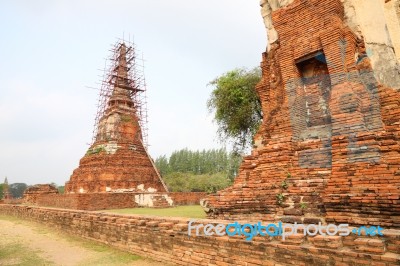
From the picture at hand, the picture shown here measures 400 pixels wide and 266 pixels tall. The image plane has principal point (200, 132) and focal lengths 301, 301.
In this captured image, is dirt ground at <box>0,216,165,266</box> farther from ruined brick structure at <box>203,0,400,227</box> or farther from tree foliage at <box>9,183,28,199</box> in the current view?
tree foliage at <box>9,183,28,199</box>

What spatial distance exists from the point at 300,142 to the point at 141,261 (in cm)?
356

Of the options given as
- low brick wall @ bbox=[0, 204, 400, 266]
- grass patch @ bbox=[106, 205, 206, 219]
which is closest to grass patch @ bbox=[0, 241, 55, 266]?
low brick wall @ bbox=[0, 204, 400, 266]

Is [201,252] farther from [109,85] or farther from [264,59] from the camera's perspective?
[109,85]

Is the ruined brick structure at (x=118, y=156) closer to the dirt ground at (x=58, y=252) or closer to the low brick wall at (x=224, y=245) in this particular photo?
the dirt ground at (x=58, y=252)

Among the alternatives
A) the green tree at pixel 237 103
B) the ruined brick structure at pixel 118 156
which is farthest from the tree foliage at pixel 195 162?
the green tree at pixel 237 103

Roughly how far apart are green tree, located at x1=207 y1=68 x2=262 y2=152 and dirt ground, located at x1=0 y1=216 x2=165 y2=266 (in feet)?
29.4

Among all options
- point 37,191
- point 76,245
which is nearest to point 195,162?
point 37,191

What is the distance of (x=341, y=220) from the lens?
4008 millimetres

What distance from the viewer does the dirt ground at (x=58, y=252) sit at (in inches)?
208

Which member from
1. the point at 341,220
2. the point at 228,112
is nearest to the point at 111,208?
the point at 228,112

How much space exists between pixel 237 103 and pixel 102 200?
8.27m

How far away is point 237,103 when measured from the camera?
1449cm

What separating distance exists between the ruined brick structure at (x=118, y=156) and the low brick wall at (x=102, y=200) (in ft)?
6.76

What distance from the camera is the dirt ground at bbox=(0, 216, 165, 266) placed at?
5.28 metres
